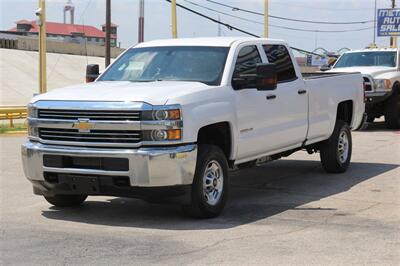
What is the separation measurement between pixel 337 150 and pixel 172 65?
11.7 ft

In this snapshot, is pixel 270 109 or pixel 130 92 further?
pixel 270 109

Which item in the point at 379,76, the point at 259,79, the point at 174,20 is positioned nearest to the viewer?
the point at 259,79

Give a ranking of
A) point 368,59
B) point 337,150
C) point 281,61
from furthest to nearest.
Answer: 1. point 368,59
2. point 337,150
3. point 281,61

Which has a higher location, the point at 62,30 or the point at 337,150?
the point at 62,30

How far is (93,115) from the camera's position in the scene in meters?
6.73

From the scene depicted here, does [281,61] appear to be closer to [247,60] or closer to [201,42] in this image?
[247,60]

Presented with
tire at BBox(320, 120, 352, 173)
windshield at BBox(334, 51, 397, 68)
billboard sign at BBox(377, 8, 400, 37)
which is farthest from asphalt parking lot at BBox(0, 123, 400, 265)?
billboard sign at BBox(377, 8, 400, 37)

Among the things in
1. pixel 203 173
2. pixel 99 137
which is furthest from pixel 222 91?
pixel 99 137

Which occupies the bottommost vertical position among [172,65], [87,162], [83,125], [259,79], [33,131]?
[87,162]

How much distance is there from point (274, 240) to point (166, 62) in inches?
114

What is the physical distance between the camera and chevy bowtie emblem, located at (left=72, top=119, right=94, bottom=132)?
6.72 meters

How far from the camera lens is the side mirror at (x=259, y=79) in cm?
762

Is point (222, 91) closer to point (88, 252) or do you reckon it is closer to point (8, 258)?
point (88, 252)

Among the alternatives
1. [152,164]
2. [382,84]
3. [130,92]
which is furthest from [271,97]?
[382,84]
